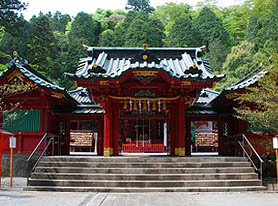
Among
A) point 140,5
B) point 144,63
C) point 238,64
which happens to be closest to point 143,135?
point 144,63

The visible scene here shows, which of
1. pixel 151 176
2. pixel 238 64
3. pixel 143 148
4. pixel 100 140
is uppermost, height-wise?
pixel 238 64

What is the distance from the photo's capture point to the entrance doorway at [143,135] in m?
20.6

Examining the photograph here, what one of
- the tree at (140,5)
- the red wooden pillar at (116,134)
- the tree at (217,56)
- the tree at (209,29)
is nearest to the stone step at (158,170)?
the red wooden pillar at (116,134)

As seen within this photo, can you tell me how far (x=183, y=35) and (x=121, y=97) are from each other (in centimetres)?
3983

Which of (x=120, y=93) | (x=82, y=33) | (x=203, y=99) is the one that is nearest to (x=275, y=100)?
(x=120, y=93)

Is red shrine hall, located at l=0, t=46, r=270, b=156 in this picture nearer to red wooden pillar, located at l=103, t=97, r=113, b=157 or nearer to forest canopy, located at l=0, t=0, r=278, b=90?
red wooden pillar, located at l=103, t=97, r=113, b=157

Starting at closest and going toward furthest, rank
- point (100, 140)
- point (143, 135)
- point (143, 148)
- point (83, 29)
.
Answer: point (100, 140) → point (143, 148) → point (143, 135) → point (83, 29)

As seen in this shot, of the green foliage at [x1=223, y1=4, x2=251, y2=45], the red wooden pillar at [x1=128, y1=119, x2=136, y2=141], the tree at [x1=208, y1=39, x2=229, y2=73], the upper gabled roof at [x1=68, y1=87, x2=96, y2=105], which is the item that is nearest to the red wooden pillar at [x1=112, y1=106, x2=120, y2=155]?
the upper gabled roof at [x1=68, y1=87, x2=96, y2=105]

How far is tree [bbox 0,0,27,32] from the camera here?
103 feet

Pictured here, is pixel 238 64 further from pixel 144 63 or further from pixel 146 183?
pixel 146 183

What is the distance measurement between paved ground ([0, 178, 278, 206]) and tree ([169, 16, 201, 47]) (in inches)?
1660

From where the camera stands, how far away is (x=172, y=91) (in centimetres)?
1357

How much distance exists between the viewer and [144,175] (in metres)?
10.6

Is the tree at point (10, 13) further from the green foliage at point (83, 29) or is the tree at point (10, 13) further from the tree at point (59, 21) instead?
the tree at point (59, 21)
